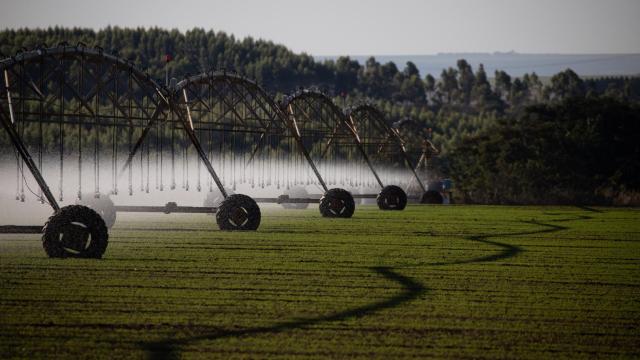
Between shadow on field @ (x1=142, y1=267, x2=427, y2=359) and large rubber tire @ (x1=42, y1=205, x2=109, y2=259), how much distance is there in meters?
7.22

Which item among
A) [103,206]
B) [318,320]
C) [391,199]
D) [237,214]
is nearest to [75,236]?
[318,320]

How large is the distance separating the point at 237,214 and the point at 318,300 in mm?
18356

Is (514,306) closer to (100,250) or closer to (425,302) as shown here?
(425,302)

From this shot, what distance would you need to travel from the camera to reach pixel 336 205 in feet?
159

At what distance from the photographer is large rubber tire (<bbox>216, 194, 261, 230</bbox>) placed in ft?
117

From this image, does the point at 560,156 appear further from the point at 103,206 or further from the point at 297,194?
the point at 103,206

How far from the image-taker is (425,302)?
57.7ft

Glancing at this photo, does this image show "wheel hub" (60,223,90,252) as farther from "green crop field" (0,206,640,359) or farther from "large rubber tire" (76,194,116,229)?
"large rubber tire" (76,194,116,229)

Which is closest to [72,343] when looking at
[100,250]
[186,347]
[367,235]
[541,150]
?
[186,347]

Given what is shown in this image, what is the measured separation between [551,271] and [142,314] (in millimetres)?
10995

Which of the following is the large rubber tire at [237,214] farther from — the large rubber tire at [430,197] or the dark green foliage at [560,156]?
the dark green foliage at [560,156]

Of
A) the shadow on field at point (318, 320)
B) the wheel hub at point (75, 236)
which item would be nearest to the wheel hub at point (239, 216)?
the shadow on field at point (318, 320)

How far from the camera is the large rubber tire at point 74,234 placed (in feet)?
77.6

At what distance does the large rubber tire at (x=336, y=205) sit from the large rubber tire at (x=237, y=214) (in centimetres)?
1275
